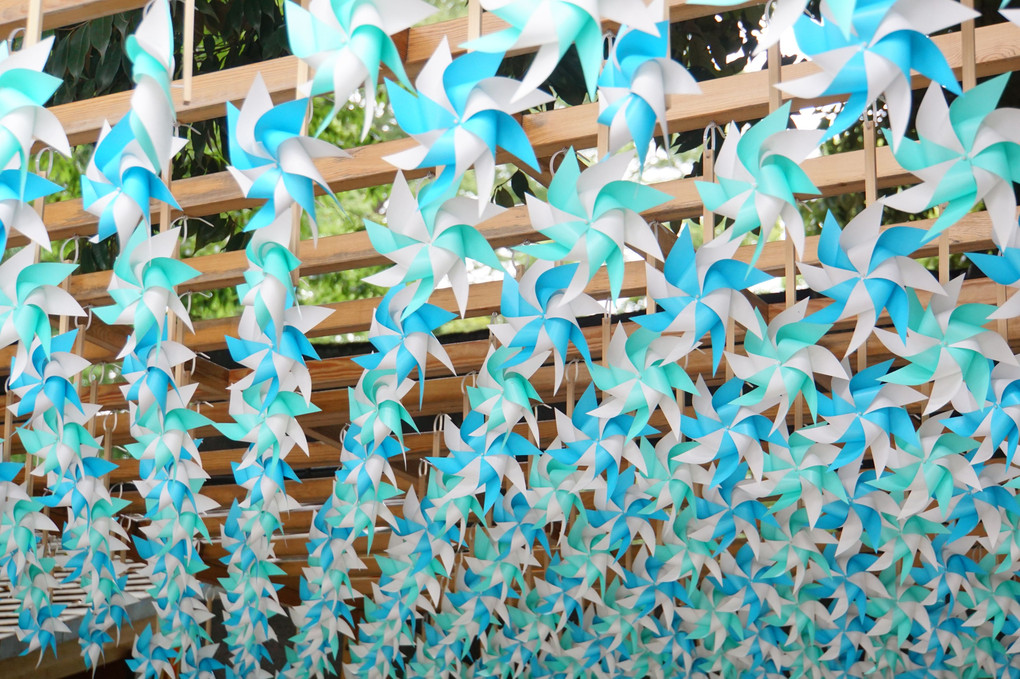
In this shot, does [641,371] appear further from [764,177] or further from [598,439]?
[764,177]

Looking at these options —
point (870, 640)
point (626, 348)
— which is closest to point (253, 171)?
point (626, 348)

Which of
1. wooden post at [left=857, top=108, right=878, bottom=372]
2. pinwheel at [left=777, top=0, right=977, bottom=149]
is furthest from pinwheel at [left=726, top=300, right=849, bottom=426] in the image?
pinwheel at [left=777, top=0, right=977, bottom=149]

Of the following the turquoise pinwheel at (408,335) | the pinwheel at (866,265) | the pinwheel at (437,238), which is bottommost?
the turquoise pinwheel at (408,335)

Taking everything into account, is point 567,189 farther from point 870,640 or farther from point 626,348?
point 870,640

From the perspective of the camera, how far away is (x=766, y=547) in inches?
119

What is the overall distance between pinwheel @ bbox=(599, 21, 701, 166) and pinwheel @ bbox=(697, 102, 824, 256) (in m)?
0.16

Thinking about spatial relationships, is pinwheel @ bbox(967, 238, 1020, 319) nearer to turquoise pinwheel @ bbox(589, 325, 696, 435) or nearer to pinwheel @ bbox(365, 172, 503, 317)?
turquoise pinwheel @ bbox(589, 325, 696, 435)

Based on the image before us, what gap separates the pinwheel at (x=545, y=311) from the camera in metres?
1.89

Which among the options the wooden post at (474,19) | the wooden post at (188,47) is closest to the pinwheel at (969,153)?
the wooden post at (474,19)

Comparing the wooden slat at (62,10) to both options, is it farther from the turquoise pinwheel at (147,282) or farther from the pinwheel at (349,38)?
the pinwheel at (349,38)

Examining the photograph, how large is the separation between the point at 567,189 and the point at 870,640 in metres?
2.67

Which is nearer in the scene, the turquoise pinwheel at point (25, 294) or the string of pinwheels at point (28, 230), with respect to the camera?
the string of pinwheels at point (28, 230)

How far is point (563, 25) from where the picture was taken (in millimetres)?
1396

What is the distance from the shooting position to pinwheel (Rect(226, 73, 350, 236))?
161 cm
